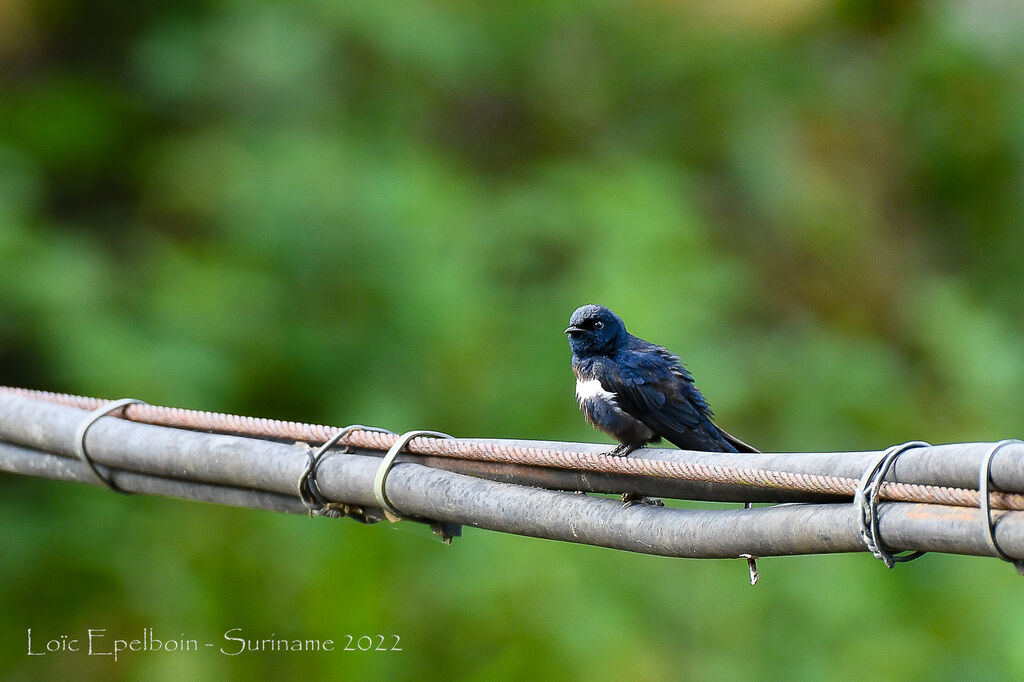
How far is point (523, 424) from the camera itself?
23.4 ft

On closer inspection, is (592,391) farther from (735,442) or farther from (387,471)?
(387,471)

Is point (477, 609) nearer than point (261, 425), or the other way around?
point (261, 425)

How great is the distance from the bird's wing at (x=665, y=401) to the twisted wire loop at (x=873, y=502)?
1572 mm

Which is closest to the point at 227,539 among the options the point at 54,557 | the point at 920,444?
the point at 54,557

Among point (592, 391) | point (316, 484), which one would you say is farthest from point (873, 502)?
point (592, 391)

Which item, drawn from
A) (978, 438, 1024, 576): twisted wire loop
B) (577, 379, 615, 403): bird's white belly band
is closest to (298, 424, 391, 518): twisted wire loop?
(577, 379, 615, 403): bird's white belly band

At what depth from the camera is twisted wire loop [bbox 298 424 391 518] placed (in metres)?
2.60

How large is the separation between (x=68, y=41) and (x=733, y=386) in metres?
5.48

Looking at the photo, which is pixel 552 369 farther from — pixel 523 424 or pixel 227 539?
pixel 227 539

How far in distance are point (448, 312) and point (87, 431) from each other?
4.10 m

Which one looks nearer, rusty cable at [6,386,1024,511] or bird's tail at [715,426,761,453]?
rusty cable at [6,386,1024,511]

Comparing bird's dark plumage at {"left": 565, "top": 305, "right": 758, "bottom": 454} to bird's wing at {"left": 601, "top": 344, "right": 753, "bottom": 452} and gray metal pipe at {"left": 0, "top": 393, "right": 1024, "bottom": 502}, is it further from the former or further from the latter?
gray metal pipe at {"left": 0, "top": 393, "right": 1024, "bottom": 502}

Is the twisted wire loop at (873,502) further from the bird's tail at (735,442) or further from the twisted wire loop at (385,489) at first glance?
the bird's tail at (735,442)

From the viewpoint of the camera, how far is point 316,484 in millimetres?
2611
